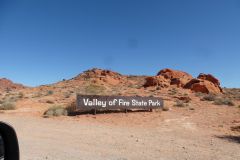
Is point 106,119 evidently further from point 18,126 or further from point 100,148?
point 100,148

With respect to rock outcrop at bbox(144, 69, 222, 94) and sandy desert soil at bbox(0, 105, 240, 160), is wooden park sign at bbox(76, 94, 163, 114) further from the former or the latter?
rock outcrop at bbox(144, 69, 222, 94)

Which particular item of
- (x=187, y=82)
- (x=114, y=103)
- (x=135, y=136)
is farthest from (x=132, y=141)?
(x=187, y=82)

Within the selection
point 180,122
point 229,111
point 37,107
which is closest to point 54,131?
point 180,122

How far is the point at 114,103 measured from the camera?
83.9ft

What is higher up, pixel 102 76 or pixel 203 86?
pixel 102 76

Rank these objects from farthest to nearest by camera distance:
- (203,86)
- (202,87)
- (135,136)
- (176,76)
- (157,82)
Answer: (176,76)
(157,82)
(203,86)
(202,87)
(135,136)

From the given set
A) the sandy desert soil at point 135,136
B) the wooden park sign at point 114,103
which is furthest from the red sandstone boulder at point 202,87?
the wooden park sign at point 114,103

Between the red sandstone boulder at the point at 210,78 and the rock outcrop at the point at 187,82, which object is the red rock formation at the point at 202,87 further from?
the red sandstone boulder at the point at 210,78

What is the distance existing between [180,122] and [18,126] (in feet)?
34.8

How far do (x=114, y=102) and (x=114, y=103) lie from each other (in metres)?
0.08

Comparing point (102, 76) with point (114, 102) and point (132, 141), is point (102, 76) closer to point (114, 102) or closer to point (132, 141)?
point (114, 102)

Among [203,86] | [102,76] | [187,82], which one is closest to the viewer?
[203,86]

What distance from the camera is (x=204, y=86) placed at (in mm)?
53156

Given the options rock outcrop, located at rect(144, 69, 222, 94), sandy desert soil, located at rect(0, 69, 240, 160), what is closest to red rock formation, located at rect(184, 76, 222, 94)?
rock outcrop, located at rect(144, 69, 222, 94)
